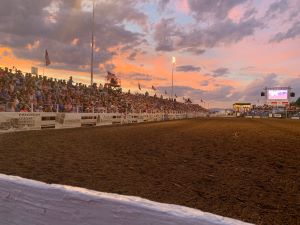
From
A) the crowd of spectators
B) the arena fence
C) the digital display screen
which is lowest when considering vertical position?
the arena fence

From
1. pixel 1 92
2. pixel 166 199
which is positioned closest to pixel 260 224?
pixel 166 199

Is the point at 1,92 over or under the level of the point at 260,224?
over

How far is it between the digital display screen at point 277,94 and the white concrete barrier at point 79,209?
107 m

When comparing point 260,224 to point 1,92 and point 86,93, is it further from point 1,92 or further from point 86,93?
point 86,93

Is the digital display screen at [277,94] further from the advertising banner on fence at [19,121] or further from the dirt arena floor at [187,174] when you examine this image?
the dirt arena floor at [187,174]

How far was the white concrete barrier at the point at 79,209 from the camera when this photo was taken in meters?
1.75

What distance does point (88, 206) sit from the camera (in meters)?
1.96

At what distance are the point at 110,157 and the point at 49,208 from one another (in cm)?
905

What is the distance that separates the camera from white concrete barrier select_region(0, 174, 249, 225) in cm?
175

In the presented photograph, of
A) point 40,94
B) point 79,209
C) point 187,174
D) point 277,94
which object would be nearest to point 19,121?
point 40,94

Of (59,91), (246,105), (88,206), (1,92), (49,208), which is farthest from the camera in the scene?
(246,105)

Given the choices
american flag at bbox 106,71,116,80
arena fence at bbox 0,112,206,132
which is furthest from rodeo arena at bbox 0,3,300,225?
american flag at bbox 106,71,116,80

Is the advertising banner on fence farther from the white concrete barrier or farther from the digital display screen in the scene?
the digital display screen

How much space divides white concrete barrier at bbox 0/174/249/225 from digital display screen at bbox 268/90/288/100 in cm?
10662
